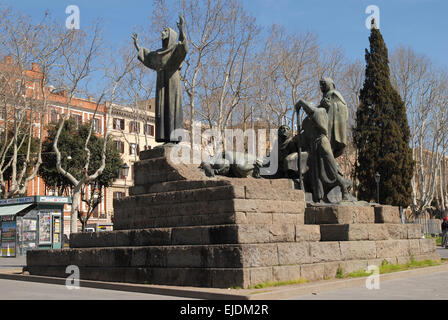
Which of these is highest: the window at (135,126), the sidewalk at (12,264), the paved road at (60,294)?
the window at (135,126)

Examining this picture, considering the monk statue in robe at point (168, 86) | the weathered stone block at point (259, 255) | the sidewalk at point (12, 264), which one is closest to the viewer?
the weathered stone block at point (259, 255)

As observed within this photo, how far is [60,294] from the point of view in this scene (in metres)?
9.72

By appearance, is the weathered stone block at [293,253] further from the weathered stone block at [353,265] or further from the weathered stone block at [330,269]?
the weathered stone block at [353,265]

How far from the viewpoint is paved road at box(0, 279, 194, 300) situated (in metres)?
9.05

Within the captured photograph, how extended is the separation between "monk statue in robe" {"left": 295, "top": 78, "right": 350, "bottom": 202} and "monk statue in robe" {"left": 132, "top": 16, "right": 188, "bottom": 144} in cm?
304

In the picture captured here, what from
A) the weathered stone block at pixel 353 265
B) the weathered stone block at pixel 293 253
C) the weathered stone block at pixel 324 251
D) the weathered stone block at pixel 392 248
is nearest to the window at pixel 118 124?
the weathered stone block at pixel 392 248

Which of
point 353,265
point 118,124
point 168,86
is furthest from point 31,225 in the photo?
point 118,124

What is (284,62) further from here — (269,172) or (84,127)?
(269,172)

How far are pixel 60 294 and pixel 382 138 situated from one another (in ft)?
94.5

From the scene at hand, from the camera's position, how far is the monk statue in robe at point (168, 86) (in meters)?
12.8

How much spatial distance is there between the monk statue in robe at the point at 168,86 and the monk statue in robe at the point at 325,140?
3037 millimetres

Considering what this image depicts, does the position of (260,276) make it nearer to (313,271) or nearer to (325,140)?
(313,271)

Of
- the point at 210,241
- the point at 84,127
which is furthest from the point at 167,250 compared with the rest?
the point at 84,127
